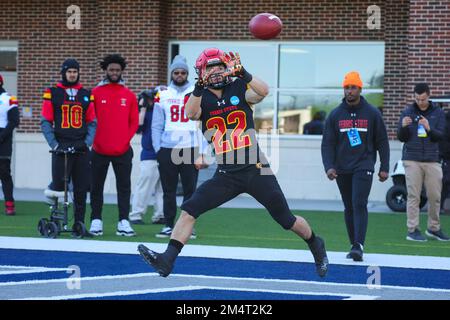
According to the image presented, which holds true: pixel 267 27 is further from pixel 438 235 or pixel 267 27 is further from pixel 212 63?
pixel 438 235

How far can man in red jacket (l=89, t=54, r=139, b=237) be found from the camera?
1245 cm

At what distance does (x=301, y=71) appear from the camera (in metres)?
20.6

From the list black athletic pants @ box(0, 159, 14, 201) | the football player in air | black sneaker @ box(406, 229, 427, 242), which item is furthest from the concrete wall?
the football player in air

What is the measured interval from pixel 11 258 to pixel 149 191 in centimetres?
445

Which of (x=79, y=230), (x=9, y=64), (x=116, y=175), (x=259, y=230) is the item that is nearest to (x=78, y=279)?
(x=79, y=230)

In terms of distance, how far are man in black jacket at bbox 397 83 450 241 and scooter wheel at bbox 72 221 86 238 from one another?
4.12 meters

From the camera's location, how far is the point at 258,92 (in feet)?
28.3

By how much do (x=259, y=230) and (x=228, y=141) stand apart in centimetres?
535

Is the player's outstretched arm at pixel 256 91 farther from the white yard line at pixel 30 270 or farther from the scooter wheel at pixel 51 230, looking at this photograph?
the scooter wheel at pixel 51 230

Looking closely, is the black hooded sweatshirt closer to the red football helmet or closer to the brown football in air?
the brown football in air

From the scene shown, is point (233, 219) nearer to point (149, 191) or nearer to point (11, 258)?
point (149, 191)

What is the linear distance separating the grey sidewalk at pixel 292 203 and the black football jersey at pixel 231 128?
9.00m

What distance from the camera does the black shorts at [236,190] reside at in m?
8.53
